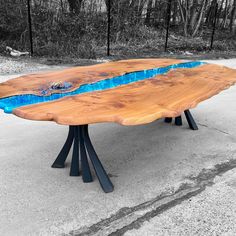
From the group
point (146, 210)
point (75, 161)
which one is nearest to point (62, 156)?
point (75, 161)

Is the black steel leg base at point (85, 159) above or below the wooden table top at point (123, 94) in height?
below

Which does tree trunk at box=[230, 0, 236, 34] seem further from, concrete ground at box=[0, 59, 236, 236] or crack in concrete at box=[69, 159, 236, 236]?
crack in concrete at box=[69, 159, 236, 236]

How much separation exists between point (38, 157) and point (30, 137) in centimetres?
43

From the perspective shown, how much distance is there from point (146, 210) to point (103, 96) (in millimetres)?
706

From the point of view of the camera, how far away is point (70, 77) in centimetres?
268

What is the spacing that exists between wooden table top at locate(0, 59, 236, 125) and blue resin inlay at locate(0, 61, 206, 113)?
0.13ft

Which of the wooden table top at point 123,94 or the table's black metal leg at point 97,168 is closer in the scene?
the wooden table top at point 123,94

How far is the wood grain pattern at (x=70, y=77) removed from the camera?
2340 millimetres

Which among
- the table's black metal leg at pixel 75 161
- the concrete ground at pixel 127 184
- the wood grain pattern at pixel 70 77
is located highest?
the wood grain pattern at pixel 70 77

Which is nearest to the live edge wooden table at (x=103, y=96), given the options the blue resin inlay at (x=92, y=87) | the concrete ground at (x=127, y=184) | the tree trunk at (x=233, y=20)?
the blue resin inlay at (x=92, y=87)

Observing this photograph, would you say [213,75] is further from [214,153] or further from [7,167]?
[7,167]

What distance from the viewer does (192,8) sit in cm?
1050

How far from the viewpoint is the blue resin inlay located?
209 cm

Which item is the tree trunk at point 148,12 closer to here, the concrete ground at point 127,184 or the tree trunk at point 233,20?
the tree trunk at point 233,20
